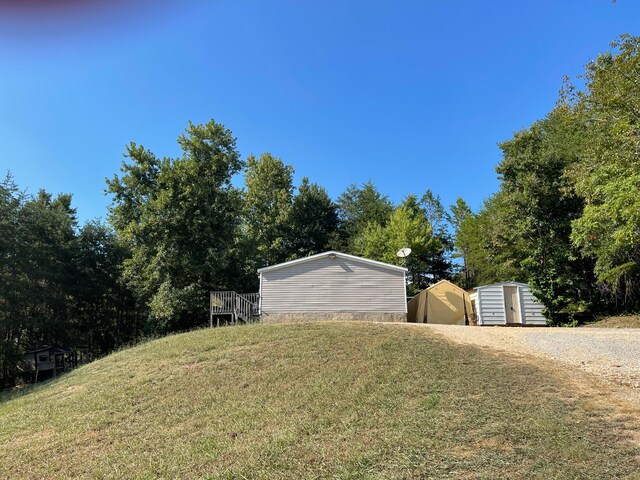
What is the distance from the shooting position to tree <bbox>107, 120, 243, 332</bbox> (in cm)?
1988

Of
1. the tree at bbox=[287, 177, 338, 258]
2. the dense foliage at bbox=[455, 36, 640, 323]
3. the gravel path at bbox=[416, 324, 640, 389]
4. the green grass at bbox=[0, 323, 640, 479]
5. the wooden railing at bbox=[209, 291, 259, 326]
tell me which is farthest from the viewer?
the tree at bbox=[287, 177, 338, 258]

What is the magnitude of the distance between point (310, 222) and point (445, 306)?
59.0 ft

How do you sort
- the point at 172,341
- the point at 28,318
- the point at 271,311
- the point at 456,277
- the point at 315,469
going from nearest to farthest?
1. the point at 315,469
2. the point at 172,341
3. the point at 271,311
4. the point at 28,318
5. the point at 456,277

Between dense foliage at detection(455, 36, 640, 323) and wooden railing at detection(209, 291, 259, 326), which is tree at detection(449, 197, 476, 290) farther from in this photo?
wooden railing at detection(209, 291, 259, 326)

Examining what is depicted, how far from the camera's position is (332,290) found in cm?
1641

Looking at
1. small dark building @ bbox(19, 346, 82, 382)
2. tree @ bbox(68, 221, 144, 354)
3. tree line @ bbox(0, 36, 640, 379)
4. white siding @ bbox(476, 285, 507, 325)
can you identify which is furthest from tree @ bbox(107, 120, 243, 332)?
white siding @ bbox(476, 285, 507, 325)

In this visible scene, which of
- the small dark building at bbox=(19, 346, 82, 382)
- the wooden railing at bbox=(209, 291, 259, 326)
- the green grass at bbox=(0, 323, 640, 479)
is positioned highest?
the wooden railing at bbox=(209, 291, 259, 326)

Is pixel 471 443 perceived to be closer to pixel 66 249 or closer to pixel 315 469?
pixel 315 469

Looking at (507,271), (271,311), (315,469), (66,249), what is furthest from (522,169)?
(66,249)

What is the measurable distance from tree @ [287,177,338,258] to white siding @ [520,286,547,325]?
1753 cm

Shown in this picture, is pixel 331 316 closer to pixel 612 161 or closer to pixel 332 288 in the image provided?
pixel 332 288

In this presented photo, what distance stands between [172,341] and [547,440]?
10453 mm

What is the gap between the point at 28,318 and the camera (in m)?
18.8

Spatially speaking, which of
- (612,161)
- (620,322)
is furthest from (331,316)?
(620,322)
